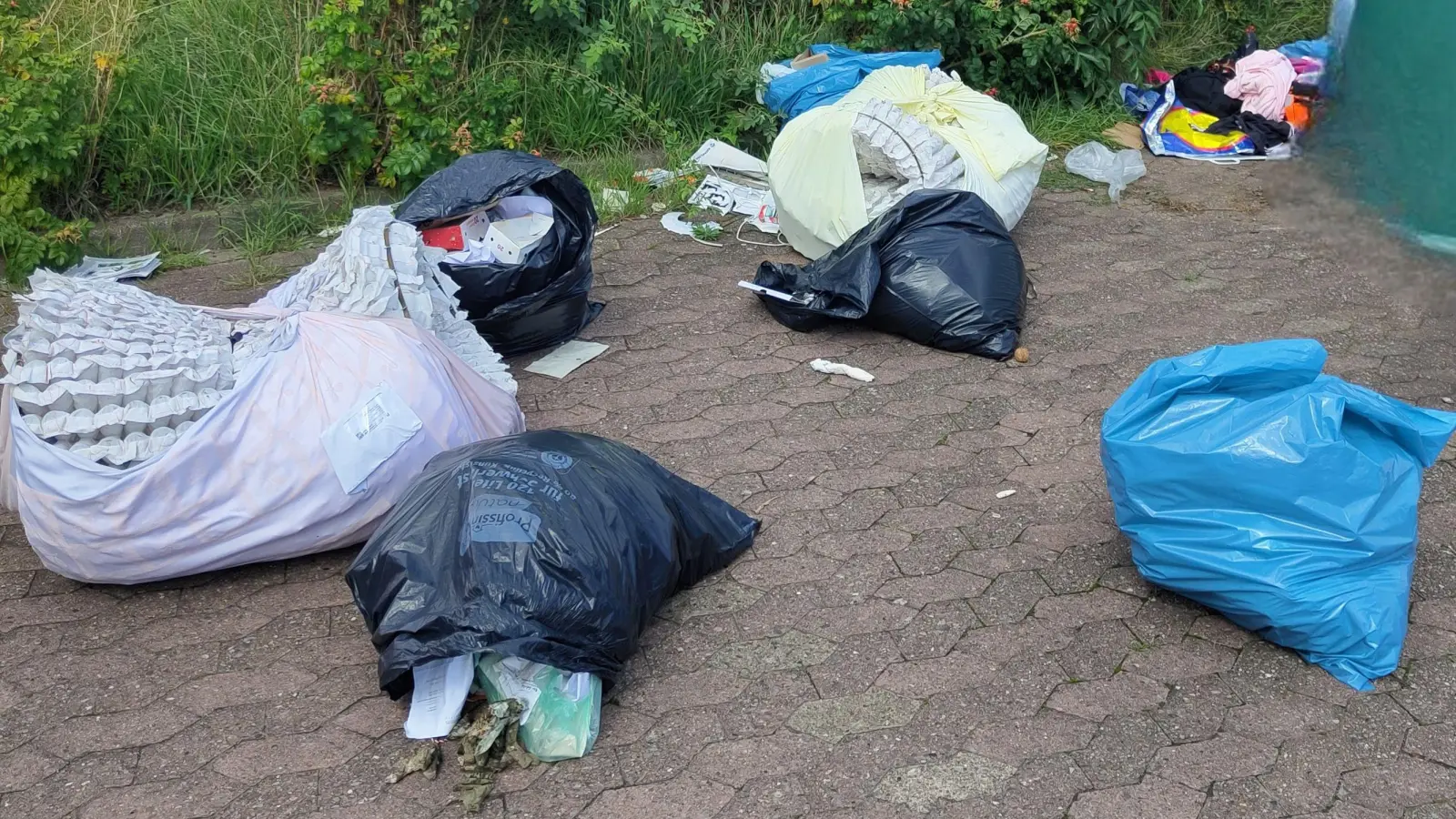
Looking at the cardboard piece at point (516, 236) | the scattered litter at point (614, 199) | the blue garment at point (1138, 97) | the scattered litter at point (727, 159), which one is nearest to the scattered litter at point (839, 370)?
the cardboard piece at point (516, 236)

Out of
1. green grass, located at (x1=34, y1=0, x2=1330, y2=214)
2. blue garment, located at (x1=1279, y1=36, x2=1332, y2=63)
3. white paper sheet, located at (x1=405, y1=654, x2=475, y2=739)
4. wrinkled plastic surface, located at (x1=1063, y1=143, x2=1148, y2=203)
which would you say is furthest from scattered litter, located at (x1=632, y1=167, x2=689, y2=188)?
white paper sheet, located at (x1=405, y1=654, x2=475, y2=739)

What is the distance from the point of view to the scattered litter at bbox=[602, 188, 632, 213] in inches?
228

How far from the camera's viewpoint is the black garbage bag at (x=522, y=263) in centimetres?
425

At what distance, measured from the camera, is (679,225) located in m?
5.65

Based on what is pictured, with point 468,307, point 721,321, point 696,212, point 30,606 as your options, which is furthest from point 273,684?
point 696,212

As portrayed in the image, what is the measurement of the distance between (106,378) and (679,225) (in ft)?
9.70

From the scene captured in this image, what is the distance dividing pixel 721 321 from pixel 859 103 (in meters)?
1.24

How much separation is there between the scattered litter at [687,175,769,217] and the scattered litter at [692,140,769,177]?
0.35 feet

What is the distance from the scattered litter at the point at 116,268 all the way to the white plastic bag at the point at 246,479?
82.1 inches

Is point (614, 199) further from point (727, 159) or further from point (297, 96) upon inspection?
point (297, 96)

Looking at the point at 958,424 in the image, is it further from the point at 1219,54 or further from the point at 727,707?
the point at 1219,54

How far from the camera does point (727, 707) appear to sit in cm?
273

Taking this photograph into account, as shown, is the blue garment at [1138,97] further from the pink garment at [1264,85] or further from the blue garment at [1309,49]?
the blue garment at [1309,49]

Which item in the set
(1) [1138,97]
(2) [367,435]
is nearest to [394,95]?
(2) [367,435]
